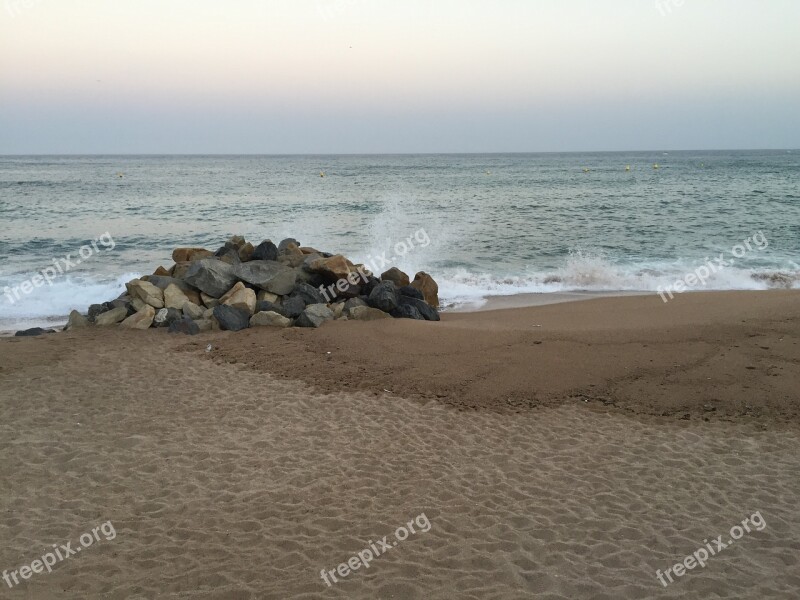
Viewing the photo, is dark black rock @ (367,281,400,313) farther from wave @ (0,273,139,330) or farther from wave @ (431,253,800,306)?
wave @ (0,273,139,330)

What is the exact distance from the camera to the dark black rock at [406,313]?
11.1m

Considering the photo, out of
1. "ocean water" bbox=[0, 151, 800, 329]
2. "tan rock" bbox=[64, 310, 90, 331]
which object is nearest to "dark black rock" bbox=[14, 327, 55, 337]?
"tan rock" bbox=[64, 310, 90, 331]

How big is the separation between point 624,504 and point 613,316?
6.59 m

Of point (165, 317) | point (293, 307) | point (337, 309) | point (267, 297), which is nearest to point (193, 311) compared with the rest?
point (165, 317)

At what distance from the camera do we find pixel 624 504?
508cm

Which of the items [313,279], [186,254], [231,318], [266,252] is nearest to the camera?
[231,318]

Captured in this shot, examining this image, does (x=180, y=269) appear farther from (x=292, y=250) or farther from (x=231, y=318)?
(x=231, y=318)

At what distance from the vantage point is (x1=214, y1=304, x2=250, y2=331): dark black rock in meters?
10.4

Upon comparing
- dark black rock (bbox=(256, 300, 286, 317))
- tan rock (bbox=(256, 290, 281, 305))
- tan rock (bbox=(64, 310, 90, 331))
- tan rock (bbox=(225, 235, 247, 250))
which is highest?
tan rock (bbox=(225, 235, 247, 250))

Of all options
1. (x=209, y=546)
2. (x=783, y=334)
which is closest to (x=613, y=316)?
(x=783, y=334)

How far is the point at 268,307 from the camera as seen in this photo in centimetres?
1095

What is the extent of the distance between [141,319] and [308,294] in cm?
301

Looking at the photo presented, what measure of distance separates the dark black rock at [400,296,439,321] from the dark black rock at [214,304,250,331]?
293cm

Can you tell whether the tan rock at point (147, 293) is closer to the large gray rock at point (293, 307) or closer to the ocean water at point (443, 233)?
the large gray rock at point (293, 307)
